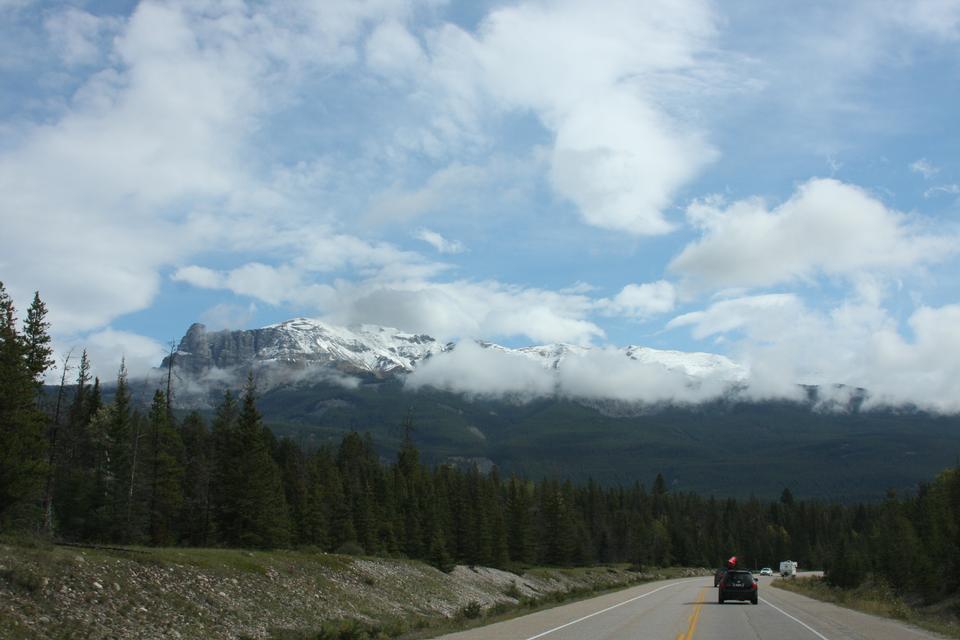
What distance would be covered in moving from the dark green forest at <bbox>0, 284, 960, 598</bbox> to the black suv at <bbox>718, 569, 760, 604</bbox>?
30.5 metres

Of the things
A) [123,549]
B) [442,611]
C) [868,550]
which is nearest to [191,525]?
[442,611]

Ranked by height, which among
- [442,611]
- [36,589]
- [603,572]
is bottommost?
[603,572]

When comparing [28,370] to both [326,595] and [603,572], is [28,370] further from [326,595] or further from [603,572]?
[603,572]

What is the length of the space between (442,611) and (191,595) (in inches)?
949

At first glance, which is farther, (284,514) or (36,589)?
(284,514)

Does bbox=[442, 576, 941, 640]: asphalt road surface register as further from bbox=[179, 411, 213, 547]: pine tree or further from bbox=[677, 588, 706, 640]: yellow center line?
bbox=[179, 411, 213, 547]: pine tree

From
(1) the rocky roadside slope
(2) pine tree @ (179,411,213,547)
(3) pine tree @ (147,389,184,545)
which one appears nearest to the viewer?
(1) the rocky roadside slope

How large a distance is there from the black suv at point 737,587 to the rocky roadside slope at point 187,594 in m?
15.9

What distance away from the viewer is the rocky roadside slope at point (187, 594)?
23.1 meters

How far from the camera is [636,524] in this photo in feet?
517

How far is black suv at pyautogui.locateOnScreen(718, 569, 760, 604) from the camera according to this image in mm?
46750

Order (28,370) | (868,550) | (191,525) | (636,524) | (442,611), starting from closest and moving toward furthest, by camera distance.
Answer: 1. (28,370)
2. (442,611)
3. (191,525)
4. (868,550)
5. (636,524)

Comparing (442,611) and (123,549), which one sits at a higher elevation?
(123,549)

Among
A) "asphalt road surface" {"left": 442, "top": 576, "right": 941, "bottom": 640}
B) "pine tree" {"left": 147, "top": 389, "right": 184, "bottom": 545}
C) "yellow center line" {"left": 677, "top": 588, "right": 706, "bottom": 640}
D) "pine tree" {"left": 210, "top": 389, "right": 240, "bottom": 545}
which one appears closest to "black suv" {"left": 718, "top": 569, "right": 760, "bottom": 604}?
"yellow center line" {"left": 677, "top": 588, "right": 706, "bottom": 640}
